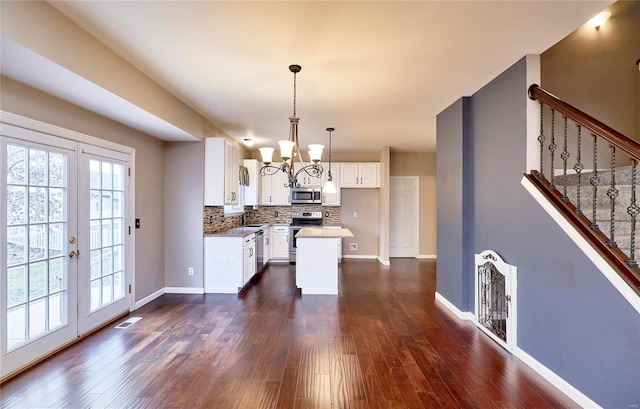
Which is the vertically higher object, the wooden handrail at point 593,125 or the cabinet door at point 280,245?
the wooden handrail at point 593,125

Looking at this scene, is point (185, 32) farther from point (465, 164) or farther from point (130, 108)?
point (465, 164)

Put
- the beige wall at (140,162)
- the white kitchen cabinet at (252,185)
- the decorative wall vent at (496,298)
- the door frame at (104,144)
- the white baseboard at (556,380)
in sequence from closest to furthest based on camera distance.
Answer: the white baseboard at (556,380) → the door frame at (104,144) → the beige wall at (140,162) → the decorative wall vent at (496,298) → the white kitchen cabinet at (252,185)

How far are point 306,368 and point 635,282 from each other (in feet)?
7.30

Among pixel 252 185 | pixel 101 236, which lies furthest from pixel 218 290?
pixel 252 185

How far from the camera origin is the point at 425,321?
11.0 feet

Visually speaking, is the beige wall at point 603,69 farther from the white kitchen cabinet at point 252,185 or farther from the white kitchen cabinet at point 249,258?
the white kitchen cabinet at point 252,185

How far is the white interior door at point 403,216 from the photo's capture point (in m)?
7.19

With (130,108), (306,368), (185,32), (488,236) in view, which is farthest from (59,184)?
(488,236)

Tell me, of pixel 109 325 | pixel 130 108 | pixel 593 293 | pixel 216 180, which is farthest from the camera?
pixel 216 180

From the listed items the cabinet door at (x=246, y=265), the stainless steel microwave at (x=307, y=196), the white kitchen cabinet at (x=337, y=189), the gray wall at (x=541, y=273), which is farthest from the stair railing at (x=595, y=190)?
the stainless steel microwave at (x=307, y=196)

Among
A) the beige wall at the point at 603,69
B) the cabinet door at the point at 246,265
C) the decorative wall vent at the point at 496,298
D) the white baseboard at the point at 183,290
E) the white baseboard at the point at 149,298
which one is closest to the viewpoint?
the decorative wall vent at the point at 496,298

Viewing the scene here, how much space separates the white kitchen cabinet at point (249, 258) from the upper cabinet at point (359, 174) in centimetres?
274

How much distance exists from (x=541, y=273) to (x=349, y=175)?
4.81 meters

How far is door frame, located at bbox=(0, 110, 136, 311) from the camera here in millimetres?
2227
